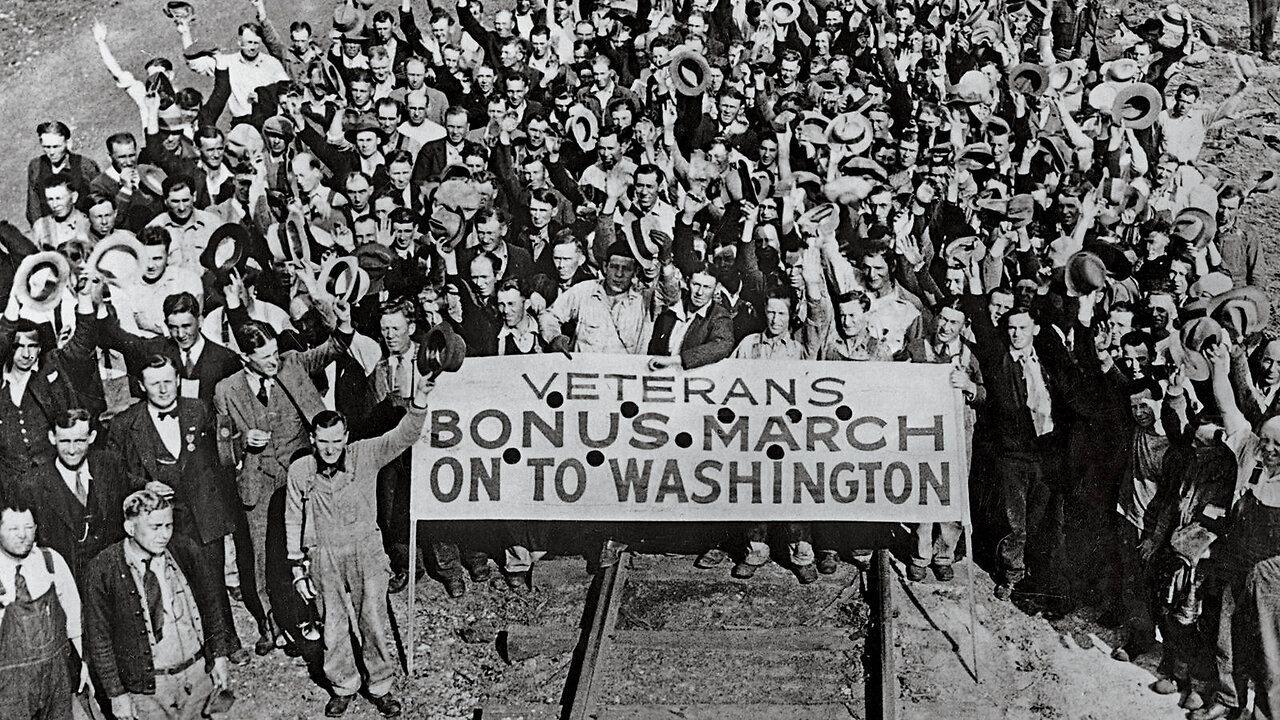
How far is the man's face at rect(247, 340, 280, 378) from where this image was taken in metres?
6.38

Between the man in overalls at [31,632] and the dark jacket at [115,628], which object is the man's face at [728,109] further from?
the man in overalls at [31,632]

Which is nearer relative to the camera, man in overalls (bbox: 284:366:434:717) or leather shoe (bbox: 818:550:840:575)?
man in overalls (bbox: 284:366:434:717)

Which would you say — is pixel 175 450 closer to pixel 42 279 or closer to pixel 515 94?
pixel 42 279

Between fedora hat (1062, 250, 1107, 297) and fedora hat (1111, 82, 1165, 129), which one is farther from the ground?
fedora hat (1111, 82, 1165, 129)

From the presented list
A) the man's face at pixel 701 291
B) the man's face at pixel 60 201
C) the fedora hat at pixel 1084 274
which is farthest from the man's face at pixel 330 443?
the fedora hat at pixel 1084 274

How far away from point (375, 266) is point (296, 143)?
3.77 feet

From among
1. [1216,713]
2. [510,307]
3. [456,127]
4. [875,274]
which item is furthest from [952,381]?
[456,127]

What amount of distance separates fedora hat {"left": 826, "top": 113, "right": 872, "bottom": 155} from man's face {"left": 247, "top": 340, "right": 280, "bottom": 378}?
3.62 meters

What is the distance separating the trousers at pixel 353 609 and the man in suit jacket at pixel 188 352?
3.37 feet

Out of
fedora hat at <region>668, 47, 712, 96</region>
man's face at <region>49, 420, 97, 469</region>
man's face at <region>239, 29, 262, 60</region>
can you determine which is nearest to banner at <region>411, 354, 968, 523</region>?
man's face at <region>49, 420, 97, 469</region>

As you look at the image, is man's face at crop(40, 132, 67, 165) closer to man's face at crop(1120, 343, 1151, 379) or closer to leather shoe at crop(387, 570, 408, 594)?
leather shoe at crop(387, 570, 408, 594)

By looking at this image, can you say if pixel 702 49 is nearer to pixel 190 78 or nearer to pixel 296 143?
pixel 296 143

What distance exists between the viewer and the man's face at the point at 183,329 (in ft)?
21.1

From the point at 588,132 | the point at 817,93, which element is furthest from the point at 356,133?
the point at 817,93
